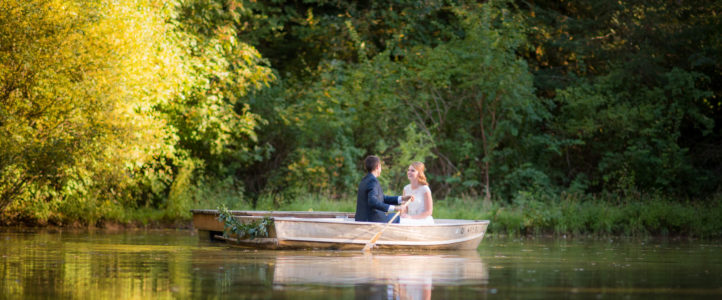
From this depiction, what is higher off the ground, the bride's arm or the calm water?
the bride's arm

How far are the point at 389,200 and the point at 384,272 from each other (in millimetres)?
4652

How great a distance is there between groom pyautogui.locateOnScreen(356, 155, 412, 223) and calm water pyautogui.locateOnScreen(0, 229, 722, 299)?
2.69 ft

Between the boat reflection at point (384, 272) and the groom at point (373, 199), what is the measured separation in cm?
98

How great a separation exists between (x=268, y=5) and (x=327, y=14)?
6.65 ft

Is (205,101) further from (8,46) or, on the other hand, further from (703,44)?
(703,44)

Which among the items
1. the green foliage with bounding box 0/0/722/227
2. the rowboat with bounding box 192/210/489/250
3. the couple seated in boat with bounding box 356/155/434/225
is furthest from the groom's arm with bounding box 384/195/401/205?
the green foliage with bounding box 0/0/722/227

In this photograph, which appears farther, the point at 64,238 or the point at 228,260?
the point at 64,238

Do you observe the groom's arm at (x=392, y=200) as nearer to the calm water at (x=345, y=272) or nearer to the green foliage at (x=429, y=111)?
the calm water at (x=345, y=272)

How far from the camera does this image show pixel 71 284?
8820 millimetres

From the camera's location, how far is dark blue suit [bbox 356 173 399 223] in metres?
14.6

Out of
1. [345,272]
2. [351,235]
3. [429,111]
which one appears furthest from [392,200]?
[429,111]

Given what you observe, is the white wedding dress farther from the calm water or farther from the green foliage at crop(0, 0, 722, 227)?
the green foliage at crop(0, 0, 722, 227)

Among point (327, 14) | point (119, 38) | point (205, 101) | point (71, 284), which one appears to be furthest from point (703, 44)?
point (71, 284)

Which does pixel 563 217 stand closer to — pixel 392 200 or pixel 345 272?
pixel 392 200
